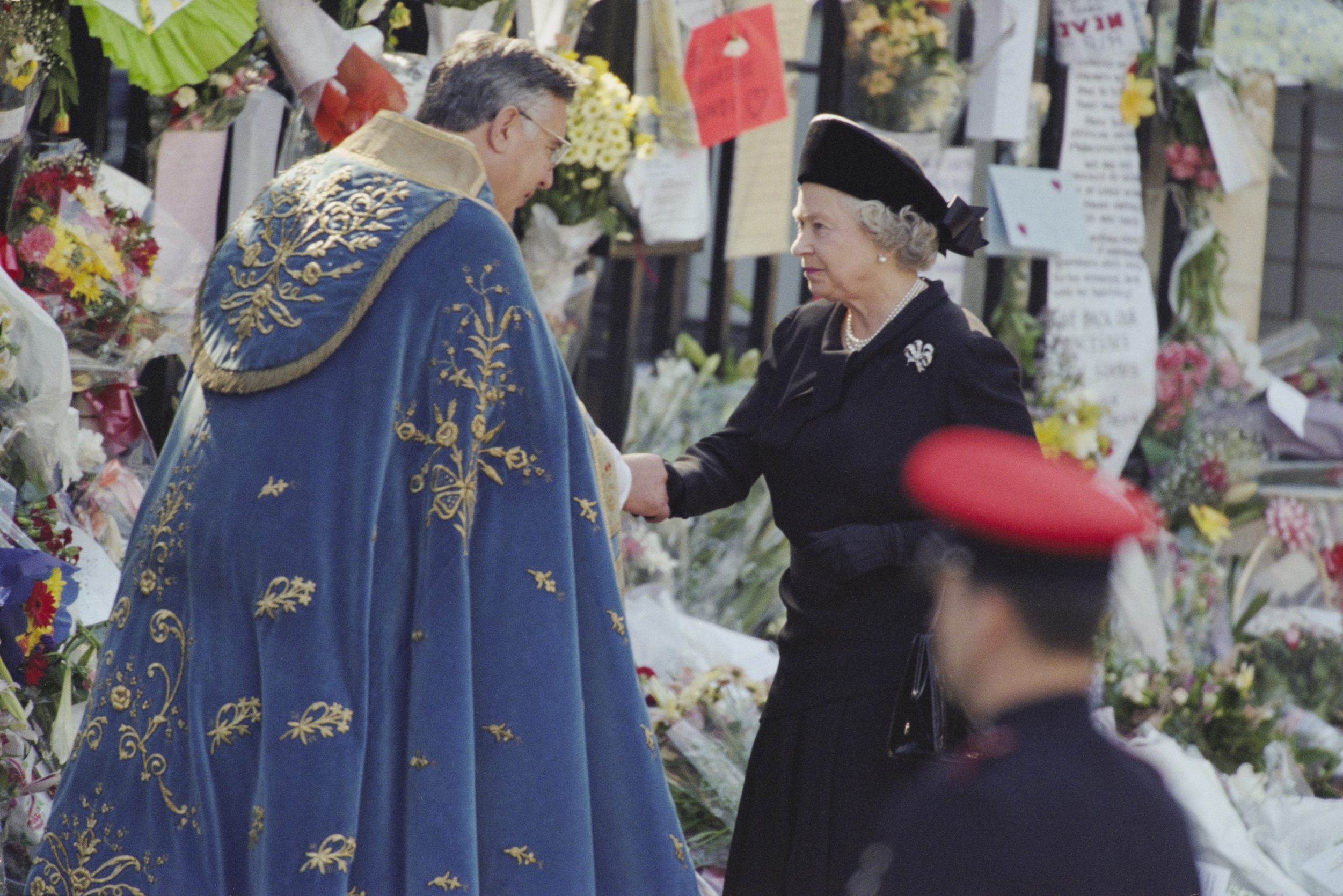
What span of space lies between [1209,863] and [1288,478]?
2644 mm

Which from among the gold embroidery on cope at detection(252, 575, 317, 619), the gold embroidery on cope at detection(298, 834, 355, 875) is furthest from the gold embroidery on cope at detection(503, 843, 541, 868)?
the gold embroidery on cope at detection(252, 575, 317, 619)

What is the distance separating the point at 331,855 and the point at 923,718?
1108mm

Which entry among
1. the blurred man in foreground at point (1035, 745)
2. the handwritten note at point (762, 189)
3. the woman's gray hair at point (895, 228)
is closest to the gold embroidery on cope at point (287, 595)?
the blurred man in foreground at point (1035, 745)

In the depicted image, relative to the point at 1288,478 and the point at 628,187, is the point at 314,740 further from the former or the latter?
the point at 1288,478

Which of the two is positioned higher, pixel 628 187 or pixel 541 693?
pixel 628 187

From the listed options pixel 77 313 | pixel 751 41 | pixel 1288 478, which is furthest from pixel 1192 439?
pixel 77 313

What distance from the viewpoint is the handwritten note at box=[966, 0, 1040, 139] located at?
5867mm

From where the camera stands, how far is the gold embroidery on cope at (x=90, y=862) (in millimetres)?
2330

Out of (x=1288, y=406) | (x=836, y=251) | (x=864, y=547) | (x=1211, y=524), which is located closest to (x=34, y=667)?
(x=864, y=547)

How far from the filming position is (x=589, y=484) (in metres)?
2.49

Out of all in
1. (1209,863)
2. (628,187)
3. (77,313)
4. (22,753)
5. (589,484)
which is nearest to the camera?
(589,484)

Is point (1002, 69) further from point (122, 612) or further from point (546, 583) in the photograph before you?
point (122, 612)

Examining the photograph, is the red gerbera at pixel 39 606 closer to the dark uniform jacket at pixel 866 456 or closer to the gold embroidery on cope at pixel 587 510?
the gold embroidery on cope at pixel 587 510

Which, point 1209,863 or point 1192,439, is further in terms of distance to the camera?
point 1192,439
